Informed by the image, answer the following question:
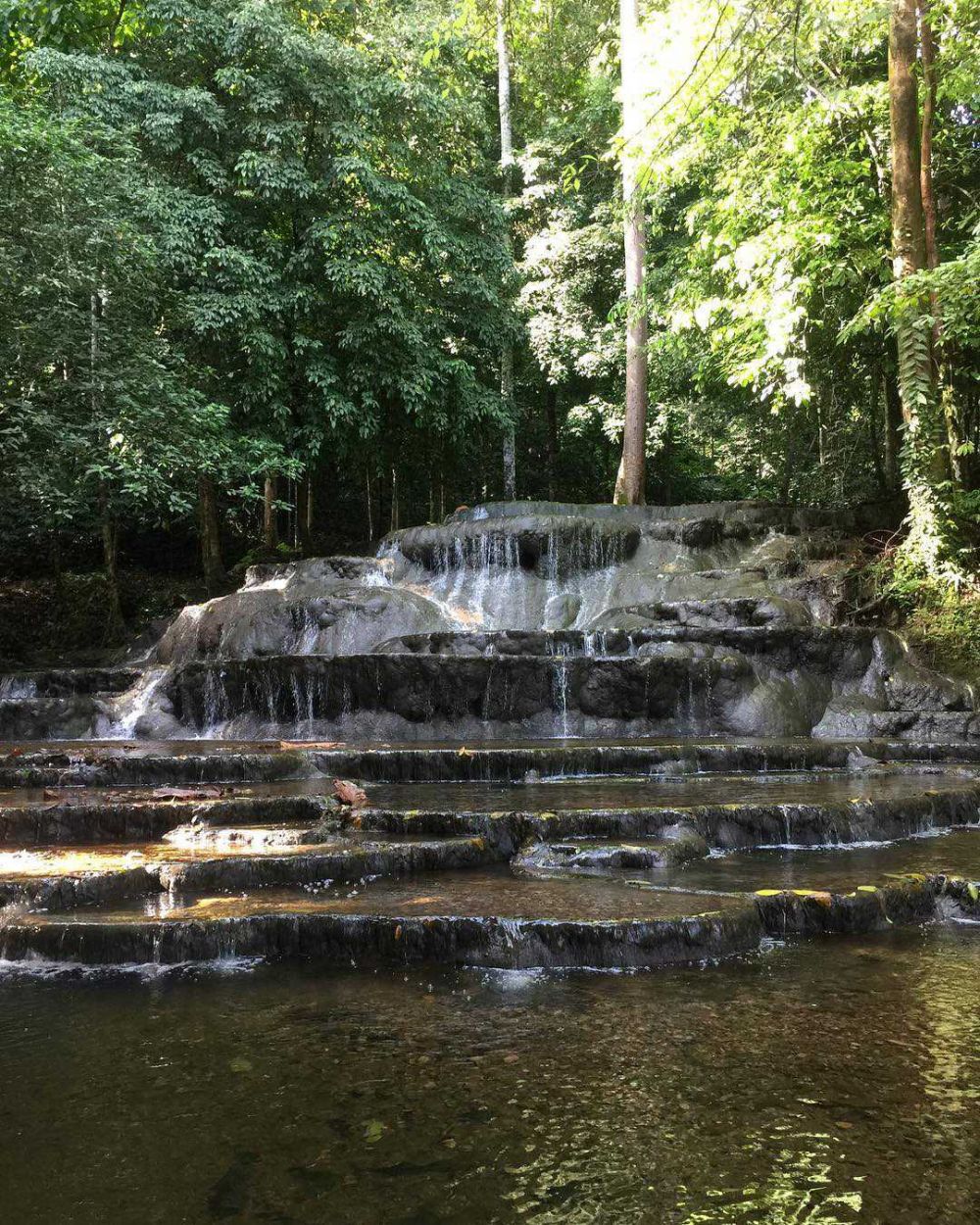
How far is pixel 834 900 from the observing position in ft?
11.8

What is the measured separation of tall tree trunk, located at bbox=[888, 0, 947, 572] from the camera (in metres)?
9.69

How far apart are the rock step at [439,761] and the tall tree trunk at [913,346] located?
3.28 meters

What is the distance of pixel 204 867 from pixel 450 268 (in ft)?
46.7

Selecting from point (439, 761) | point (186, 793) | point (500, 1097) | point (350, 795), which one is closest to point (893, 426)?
point (439, 761)

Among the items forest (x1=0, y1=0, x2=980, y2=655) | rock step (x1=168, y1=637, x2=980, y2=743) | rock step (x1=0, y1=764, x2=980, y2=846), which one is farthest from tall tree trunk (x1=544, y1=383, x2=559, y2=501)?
rock step (x1=0, y1=764, x2=980, y2=846)

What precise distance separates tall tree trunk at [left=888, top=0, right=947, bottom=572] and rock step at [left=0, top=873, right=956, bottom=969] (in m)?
7.21

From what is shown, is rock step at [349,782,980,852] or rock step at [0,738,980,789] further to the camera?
rock step at [0,738,980,789]

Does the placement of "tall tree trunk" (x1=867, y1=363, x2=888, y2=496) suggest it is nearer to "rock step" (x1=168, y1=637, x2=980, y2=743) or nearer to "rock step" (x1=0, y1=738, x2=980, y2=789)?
"rock step" (x1=168, y1=637, x2=980, y2=743)

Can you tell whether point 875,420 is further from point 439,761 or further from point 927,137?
point 439,761

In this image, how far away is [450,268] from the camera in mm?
16406

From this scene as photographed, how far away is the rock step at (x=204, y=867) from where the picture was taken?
381 centimetres

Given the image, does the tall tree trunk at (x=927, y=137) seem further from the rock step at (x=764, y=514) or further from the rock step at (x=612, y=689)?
the rock step at (x=612, y=689)

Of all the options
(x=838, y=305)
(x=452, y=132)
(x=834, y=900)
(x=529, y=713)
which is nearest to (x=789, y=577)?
(x=838, y=305)

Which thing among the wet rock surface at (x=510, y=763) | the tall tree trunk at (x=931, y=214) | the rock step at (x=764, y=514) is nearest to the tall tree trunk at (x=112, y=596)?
Answer: the wet rock surface at (x=510, y=763)
